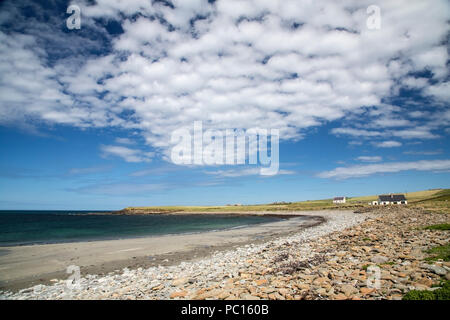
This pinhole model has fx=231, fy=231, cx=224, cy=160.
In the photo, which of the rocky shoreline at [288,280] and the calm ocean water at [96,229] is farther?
the calm ocean water at [96,229]

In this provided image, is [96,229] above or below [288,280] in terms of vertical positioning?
below

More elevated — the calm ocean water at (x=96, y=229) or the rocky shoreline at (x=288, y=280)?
the rocky shoreline at (x=288, y=280)

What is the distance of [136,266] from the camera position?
17031 mm

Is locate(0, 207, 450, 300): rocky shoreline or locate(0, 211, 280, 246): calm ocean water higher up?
locate(0, 207, 450, 300): rocky shoreline

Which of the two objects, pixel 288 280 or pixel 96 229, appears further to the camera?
pixel 96 229

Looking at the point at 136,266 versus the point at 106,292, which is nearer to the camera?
the point at 106,292

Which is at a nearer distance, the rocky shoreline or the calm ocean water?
the rocky shoreline
